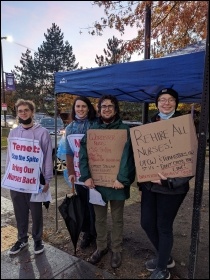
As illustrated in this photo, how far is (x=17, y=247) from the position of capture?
3.11m

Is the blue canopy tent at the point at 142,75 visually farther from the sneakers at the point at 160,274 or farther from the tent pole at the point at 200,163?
the sneakers at the point at 160,274

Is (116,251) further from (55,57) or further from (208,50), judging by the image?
(55,57)

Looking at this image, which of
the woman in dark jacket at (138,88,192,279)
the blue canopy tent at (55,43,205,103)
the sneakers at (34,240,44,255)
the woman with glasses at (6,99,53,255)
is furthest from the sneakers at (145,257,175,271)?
the blue canopy tent at (55,43,205,103)

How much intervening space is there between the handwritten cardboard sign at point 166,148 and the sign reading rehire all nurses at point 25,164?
1.13m

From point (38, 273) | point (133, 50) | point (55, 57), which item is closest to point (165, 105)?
point (38, 273)

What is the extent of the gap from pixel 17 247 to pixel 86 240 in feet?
2.74

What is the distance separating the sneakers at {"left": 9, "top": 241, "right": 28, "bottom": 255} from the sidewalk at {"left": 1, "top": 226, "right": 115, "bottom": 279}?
41 mm

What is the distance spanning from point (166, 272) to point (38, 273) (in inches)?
47.8

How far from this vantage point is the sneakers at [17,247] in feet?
9.94

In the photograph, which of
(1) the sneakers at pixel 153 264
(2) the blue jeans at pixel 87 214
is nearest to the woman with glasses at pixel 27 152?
(2) the blue jeans at pixel 87 214

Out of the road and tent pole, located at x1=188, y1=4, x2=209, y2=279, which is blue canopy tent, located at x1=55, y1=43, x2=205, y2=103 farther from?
the road

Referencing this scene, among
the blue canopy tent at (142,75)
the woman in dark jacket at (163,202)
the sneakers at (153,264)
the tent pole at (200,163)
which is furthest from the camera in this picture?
the sneakers at (153,264)

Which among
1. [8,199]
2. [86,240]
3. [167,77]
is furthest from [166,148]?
[8,199]

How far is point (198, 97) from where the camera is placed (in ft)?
14.1
